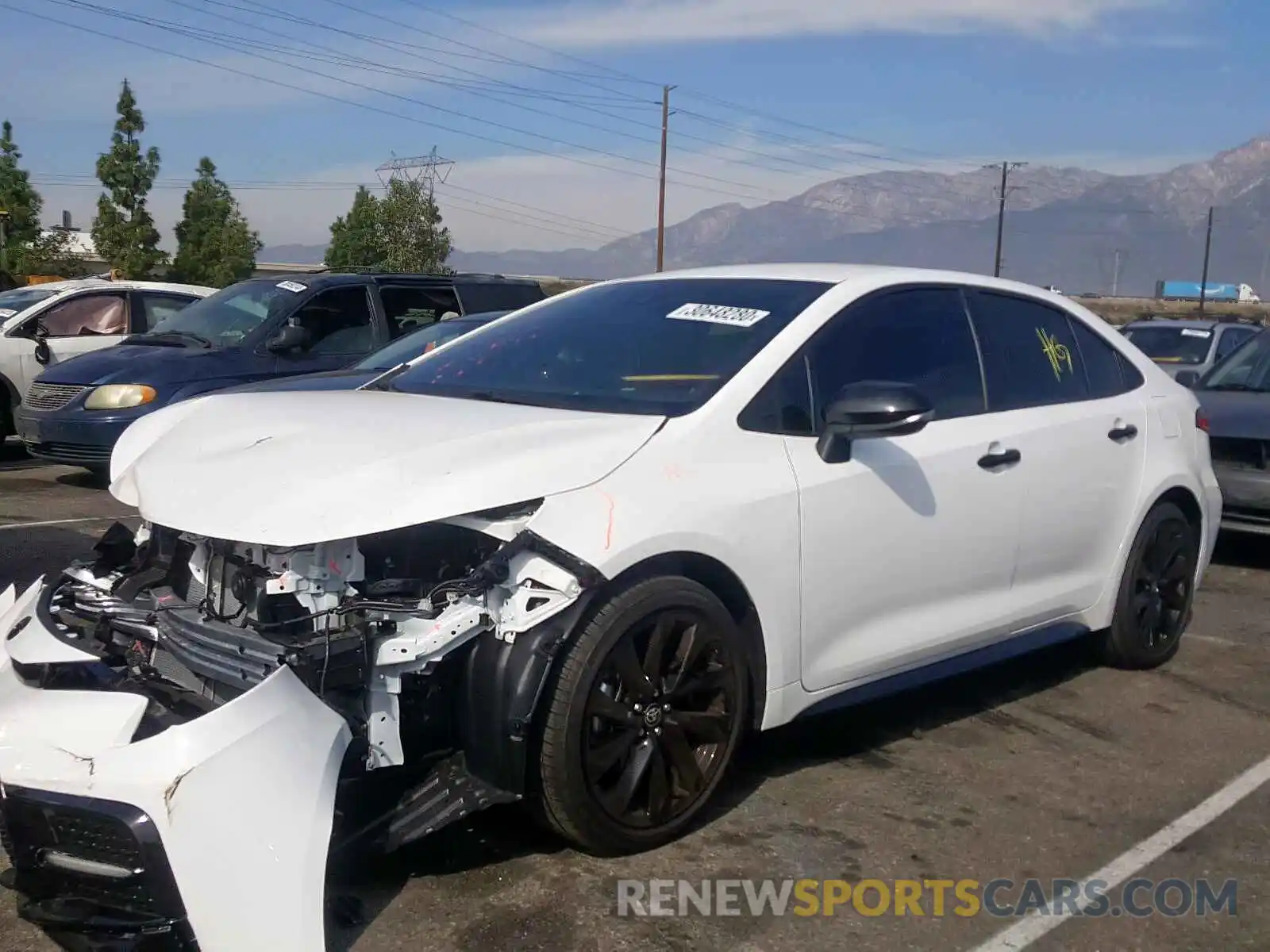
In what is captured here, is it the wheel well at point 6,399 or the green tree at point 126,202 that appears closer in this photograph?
the wheel well at point 6,399

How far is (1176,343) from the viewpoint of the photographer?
14648 millimetres

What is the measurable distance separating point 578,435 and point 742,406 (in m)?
0.56

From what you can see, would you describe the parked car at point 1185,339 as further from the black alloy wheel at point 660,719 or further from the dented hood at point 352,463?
the dented hood at point 352,463

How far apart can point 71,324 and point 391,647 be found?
1040 centimetres

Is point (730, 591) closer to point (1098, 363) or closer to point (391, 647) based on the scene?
point (391, 647)

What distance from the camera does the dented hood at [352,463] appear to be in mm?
3117

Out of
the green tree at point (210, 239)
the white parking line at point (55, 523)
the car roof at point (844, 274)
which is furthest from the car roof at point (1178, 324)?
the green tree at point (210, 239)

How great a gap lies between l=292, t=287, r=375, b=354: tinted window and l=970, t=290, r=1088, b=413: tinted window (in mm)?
6465

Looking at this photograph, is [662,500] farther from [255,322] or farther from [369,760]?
[255,322]

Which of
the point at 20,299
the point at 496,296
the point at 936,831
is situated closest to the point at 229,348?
the point at 496,296

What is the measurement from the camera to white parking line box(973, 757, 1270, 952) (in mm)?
3223

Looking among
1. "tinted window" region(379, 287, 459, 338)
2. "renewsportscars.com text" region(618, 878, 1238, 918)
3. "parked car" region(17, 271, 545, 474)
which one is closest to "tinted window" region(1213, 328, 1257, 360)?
"parked car" region(17, 271, 545, 474)

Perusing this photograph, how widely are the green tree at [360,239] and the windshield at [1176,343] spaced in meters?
44.0

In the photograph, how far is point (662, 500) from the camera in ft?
11.4
